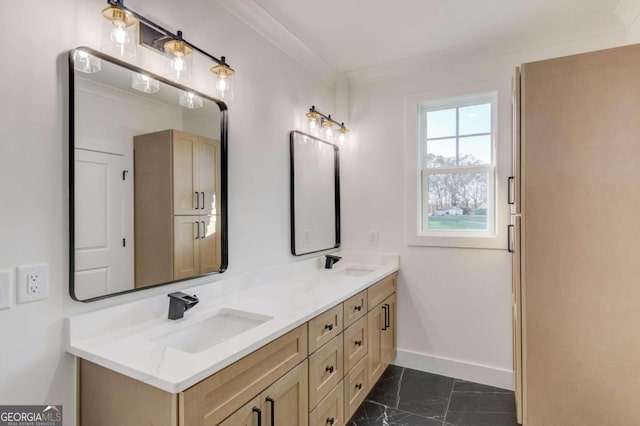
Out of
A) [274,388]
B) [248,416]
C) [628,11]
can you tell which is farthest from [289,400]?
[628,11]

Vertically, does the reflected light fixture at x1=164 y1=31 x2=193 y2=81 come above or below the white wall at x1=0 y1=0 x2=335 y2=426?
above

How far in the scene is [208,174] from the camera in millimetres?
1792

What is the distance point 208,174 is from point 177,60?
21.9 inches

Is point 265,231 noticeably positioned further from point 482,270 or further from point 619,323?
point 619,323

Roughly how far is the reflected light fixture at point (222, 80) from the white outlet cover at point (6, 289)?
1.19m

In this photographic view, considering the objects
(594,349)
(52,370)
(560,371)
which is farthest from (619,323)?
(52,370)

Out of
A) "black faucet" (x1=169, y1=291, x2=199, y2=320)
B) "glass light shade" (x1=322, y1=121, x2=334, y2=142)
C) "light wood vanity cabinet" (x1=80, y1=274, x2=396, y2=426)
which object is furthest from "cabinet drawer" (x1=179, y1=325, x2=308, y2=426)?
"glass light shade" (x1=322, y1=121, x2=334, y2=142)

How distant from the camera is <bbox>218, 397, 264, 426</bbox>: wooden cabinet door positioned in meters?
1.15

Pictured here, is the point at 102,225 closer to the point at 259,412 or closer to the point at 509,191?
the point at 259,412

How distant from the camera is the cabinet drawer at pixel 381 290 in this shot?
2.38 meters

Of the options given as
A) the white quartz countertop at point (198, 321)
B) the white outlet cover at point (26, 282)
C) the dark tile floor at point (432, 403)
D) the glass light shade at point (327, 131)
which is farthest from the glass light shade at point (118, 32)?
the dark tile floor at point (432, 403)

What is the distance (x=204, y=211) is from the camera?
69.7 inches

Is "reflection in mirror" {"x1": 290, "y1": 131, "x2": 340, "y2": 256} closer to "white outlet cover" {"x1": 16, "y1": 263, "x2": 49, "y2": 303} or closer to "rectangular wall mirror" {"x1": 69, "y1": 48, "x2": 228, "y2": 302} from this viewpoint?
"rectangular wall mirror" {"x1": 69, "y1": 48, "x2": 228, "y2": 302}

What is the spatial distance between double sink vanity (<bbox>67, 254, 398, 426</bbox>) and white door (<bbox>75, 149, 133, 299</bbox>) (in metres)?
0.12
